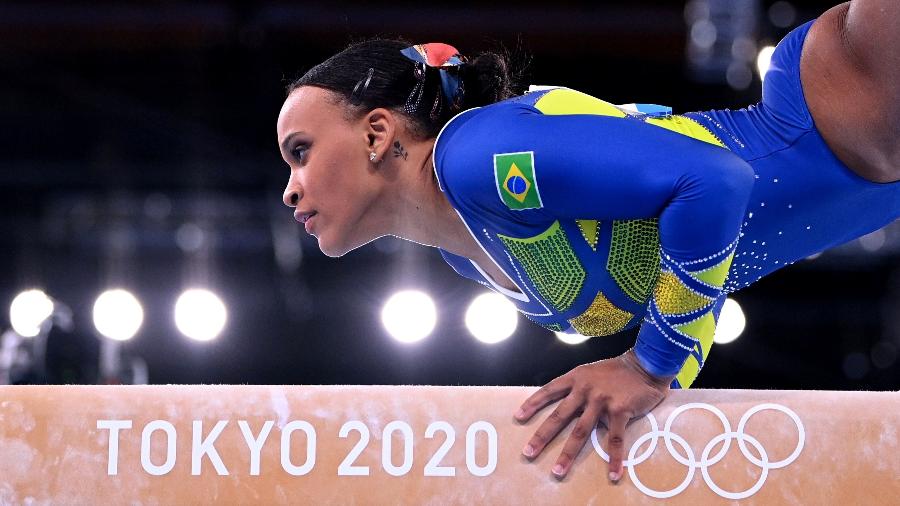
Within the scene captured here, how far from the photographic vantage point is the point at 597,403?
6.25 feet

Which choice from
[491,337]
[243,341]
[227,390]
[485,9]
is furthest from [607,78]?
[243,341]

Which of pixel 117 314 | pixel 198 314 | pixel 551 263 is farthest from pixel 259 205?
pixel 551 263

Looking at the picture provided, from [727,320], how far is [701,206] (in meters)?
7.19

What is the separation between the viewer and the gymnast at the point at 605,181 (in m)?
1.83

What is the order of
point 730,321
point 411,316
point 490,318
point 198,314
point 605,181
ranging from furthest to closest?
point 730,321, point 490,318, point 411,316, point 198,314, point 605,181

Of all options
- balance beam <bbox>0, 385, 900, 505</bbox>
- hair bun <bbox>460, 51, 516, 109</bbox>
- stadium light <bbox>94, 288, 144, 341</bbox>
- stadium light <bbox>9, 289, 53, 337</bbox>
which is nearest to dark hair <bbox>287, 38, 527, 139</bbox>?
hair bun <bbox>460, 51, 516, 109</bbox>

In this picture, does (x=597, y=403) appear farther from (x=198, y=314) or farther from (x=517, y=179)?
(x=198, y=314)

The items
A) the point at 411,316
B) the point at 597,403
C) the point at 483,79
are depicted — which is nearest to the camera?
the point at 597,403

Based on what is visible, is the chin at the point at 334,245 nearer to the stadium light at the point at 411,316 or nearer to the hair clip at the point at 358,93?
the hair clip at the point at 358,93

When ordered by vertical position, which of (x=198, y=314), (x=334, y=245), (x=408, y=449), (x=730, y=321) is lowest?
(x=198, y=314)

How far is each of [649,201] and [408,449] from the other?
69 centimetres

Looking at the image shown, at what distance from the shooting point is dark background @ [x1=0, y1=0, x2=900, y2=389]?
16.9 feet

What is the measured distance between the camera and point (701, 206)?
179 cm

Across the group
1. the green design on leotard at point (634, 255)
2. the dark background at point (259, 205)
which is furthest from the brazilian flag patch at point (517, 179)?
the dark background at point (259, 205)
